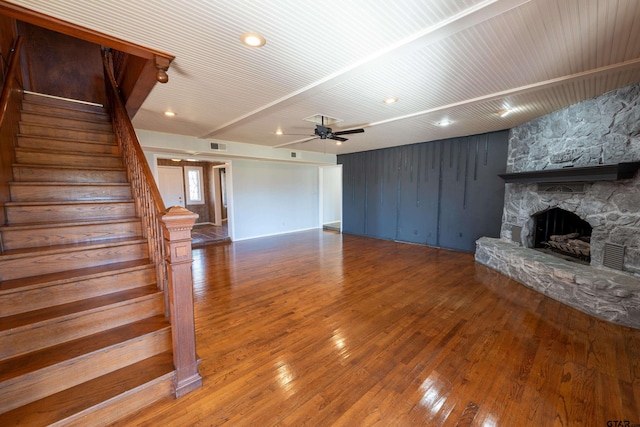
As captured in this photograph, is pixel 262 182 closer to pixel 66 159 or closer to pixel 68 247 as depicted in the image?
pixel 66 159

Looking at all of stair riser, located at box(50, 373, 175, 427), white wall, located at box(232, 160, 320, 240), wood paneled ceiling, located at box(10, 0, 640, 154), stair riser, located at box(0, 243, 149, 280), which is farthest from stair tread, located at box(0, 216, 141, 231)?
white wall, located at box(232, 160, 320, 240)

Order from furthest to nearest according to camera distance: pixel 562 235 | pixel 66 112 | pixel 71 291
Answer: pixel 562 235 < pixel 66 112 < pixel 71 291

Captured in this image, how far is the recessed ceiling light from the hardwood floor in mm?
2655

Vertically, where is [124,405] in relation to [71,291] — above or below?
below

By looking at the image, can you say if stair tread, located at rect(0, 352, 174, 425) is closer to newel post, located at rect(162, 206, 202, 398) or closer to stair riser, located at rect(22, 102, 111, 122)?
newel post, located at rect(162, 206, 202, 398)

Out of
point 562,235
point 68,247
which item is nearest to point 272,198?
point 68,247

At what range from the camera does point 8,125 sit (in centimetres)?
235

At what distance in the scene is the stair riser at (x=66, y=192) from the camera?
2174 mm

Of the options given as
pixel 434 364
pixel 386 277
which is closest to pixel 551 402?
pixel 434 364

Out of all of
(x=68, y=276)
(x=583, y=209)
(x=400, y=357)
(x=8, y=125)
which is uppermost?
(x=8, y=125)

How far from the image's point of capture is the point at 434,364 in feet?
6.93

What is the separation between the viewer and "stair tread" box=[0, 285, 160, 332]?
1.51 meters

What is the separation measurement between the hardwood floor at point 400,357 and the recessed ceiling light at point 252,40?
2.66m

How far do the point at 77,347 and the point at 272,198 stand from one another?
6.21m
